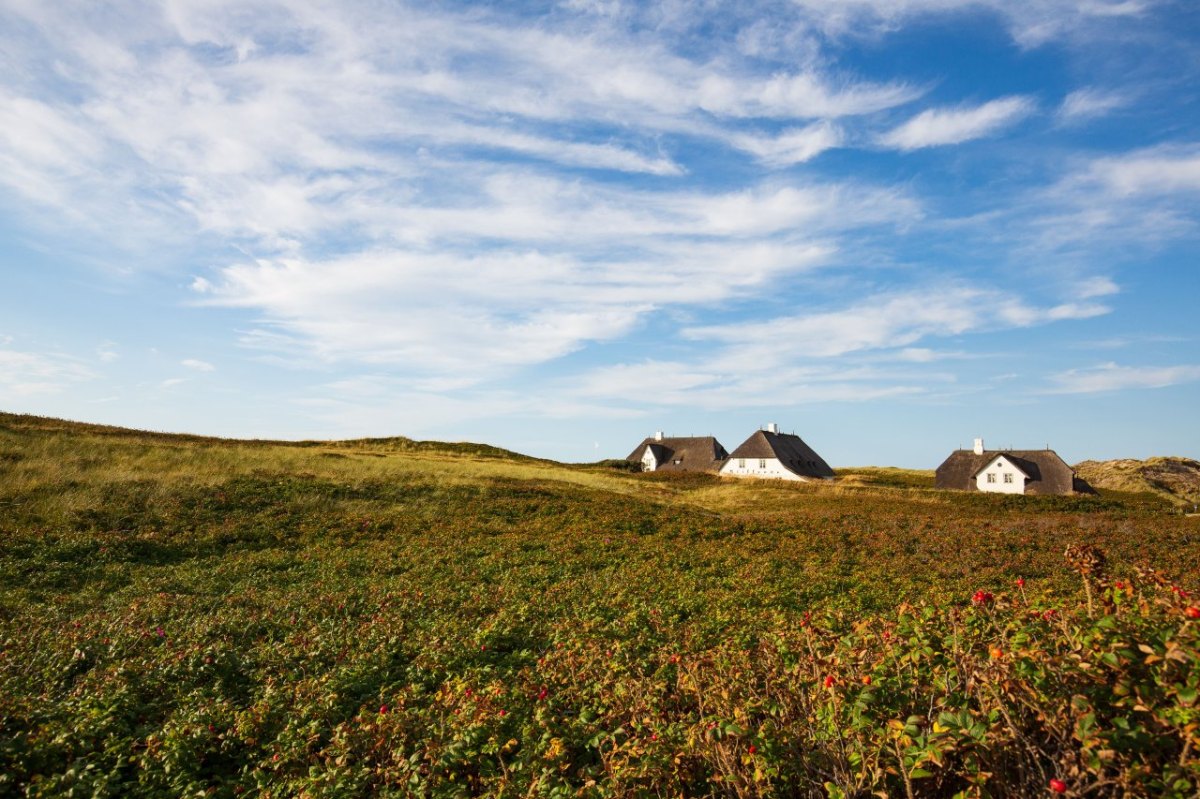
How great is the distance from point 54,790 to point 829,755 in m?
7.16

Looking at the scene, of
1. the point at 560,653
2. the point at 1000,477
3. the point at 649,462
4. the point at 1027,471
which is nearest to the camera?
the point at 560,653

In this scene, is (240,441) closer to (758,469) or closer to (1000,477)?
(758,469)

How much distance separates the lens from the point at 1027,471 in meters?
63.2

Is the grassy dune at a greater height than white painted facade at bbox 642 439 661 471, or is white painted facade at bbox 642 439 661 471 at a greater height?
white painted facade at bbox 642 439 661 471

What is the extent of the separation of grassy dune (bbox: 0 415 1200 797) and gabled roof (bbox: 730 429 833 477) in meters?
46.0

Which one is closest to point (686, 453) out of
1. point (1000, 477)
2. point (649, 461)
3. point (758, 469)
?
point (649, 461)

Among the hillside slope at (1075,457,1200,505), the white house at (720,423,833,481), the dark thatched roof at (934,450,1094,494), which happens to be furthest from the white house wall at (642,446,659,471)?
the hillside slope at (1075,457,1200,505)

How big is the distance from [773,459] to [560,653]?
65.5m

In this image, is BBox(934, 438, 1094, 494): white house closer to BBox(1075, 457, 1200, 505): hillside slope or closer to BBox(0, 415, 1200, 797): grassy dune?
BBox(1075, 457, 1200, 505): hillside slope

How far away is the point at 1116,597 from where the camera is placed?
16.5 feet

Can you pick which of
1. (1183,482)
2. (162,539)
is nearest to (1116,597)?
(162,539)

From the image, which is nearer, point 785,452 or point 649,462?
point 785,452

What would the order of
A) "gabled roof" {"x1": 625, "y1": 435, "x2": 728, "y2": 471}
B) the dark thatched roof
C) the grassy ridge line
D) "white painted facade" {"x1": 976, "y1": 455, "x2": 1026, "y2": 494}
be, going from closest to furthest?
the grassy ridge line < the dark thatched roof < "white painted facade" {"x1": 976, "y1": 455, "x2": 1026, "y2": 494} < "gabled roof" {"x1": 625, "y1": 435, "x2": 728, "y2": 471}

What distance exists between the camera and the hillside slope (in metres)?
64.7
